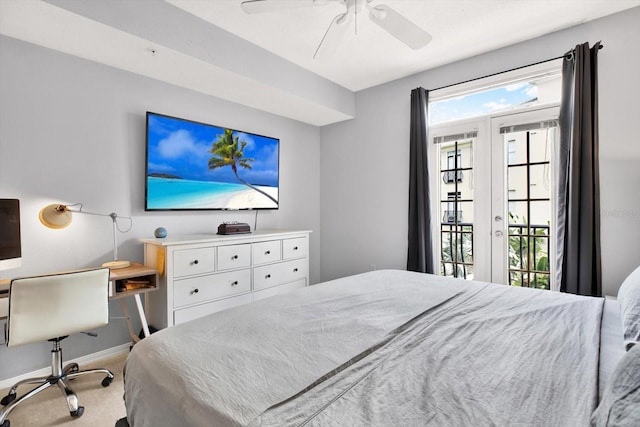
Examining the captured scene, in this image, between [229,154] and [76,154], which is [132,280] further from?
[229,154]

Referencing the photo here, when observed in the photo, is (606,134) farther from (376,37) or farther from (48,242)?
(48,242)

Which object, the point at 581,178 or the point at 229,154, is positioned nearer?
the point at 581,178

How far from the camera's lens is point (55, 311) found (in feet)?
5.99

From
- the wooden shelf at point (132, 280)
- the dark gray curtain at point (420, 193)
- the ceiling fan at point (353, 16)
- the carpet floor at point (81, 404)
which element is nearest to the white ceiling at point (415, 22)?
the ceiling fan at point (353, 16)

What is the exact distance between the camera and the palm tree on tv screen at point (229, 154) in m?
3.23

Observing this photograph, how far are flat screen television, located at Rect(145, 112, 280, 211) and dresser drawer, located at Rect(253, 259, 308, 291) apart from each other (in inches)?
29.7

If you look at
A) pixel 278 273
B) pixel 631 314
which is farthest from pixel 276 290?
pixel 631 314

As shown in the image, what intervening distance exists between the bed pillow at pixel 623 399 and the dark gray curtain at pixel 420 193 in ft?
8.52

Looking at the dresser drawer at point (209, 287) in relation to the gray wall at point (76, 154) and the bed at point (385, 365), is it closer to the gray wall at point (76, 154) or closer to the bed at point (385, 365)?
the gray wall at point (76, 154)

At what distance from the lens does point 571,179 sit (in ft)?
8.06

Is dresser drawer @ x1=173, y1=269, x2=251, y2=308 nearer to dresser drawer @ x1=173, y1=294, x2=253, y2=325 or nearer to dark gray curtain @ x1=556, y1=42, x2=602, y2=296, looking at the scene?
dresser drawer @ x1=173, y1=294, x2=253, y2=325

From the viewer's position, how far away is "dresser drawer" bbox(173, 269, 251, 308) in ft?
8.32

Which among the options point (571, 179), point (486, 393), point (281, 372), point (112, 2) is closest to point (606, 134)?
point (571, 179)

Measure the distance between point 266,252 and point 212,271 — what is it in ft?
1.96
